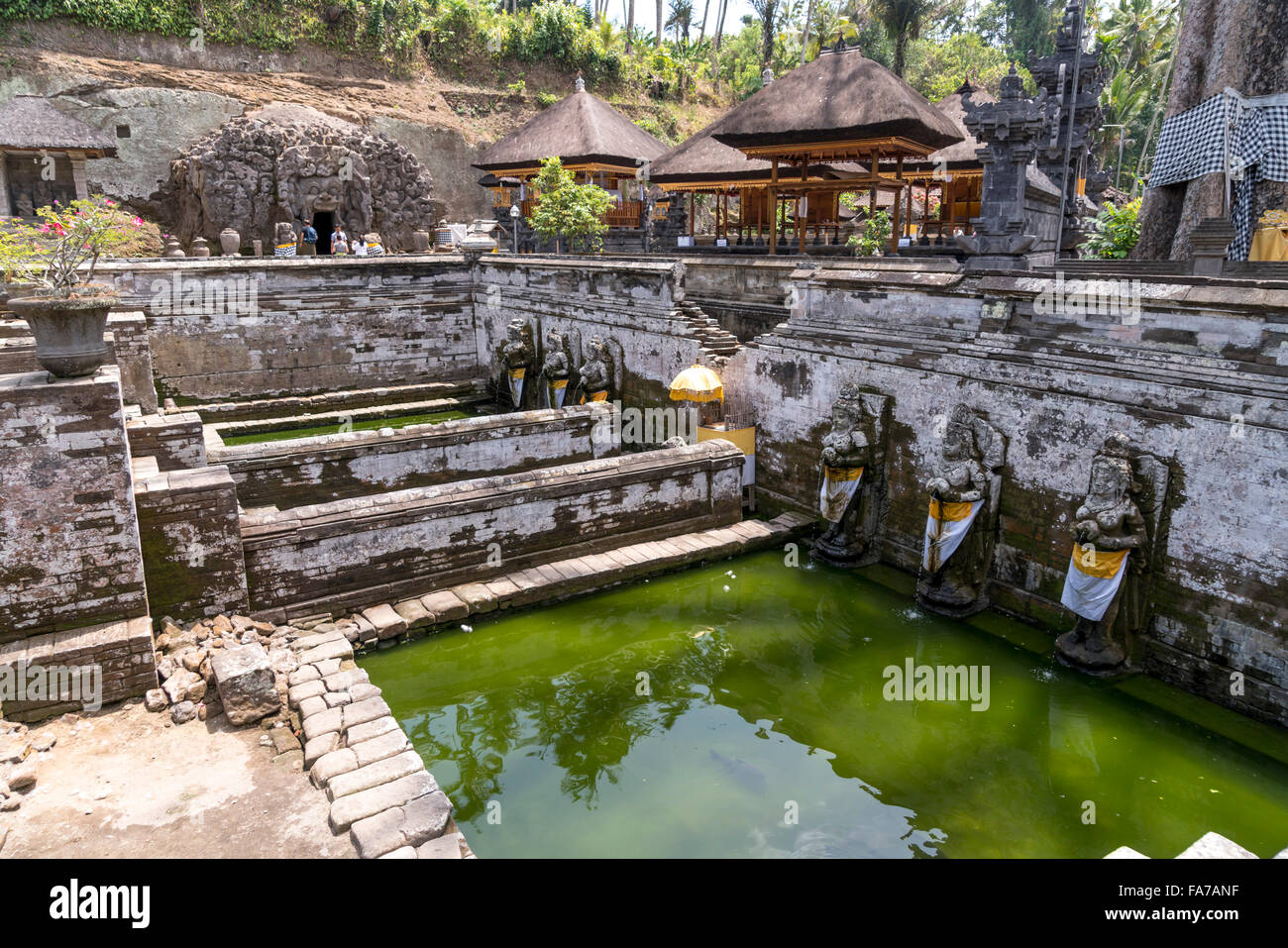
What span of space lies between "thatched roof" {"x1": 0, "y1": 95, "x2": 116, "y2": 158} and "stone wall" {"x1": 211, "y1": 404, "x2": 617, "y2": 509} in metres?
16.2

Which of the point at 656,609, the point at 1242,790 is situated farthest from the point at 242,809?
the point at 1242,790

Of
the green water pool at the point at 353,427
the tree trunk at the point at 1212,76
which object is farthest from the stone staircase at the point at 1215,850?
the green water pool at the point at 353,427

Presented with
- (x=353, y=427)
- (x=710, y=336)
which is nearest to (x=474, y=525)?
(x=710, y=336)

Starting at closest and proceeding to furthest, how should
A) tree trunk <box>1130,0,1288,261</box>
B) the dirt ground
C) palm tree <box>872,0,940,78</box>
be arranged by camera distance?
the dirt ground < tree trunk <box>1130,0,1288,261</box> < palm tree <box>872,0,940,78</box>

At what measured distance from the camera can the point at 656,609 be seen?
310 inches

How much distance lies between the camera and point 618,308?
12586 millimetres

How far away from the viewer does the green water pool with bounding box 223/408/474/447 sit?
45.7ft

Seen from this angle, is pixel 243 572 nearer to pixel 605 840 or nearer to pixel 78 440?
pixel 78 440

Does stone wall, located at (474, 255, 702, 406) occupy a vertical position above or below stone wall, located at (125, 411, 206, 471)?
above

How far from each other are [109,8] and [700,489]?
85.9 ft

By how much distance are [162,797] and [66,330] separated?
3207 mm

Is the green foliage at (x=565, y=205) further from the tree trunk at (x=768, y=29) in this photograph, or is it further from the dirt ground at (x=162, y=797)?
the tree trunk at (x=768, y=29)

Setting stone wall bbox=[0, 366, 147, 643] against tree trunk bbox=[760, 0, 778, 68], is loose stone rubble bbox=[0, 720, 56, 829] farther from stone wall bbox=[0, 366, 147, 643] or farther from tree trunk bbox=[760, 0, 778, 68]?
tree trunk bbox=[760, 0, 778, 68]

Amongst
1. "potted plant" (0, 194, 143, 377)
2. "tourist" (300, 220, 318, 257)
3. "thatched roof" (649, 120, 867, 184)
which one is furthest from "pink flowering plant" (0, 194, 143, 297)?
"tourist" (300, 220, 318, 257)
